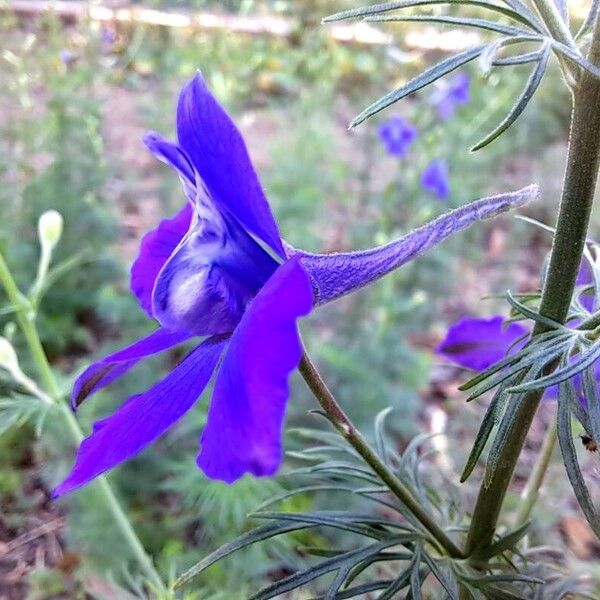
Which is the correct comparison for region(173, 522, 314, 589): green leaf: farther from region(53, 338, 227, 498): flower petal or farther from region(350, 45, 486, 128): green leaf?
region(350, 45, 486, 128): green leaf

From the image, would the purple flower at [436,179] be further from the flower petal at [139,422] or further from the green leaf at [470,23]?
the flower petal at [139,422]

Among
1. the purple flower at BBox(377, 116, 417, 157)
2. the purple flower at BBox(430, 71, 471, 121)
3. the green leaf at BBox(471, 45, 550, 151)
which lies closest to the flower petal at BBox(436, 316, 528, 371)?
the green leaf at BBox(471, 45, 550, 151)

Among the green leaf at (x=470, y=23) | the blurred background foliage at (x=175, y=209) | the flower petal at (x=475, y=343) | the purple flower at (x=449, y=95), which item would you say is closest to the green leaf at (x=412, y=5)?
the green leaf at (x=470, y=23)

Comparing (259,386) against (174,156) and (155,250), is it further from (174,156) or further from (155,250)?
(155,250)

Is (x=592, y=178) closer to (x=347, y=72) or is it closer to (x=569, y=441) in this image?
(x=569, y=441)

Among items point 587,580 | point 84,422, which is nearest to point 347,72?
point 84,422

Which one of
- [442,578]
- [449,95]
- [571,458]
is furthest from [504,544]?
[449,95]
